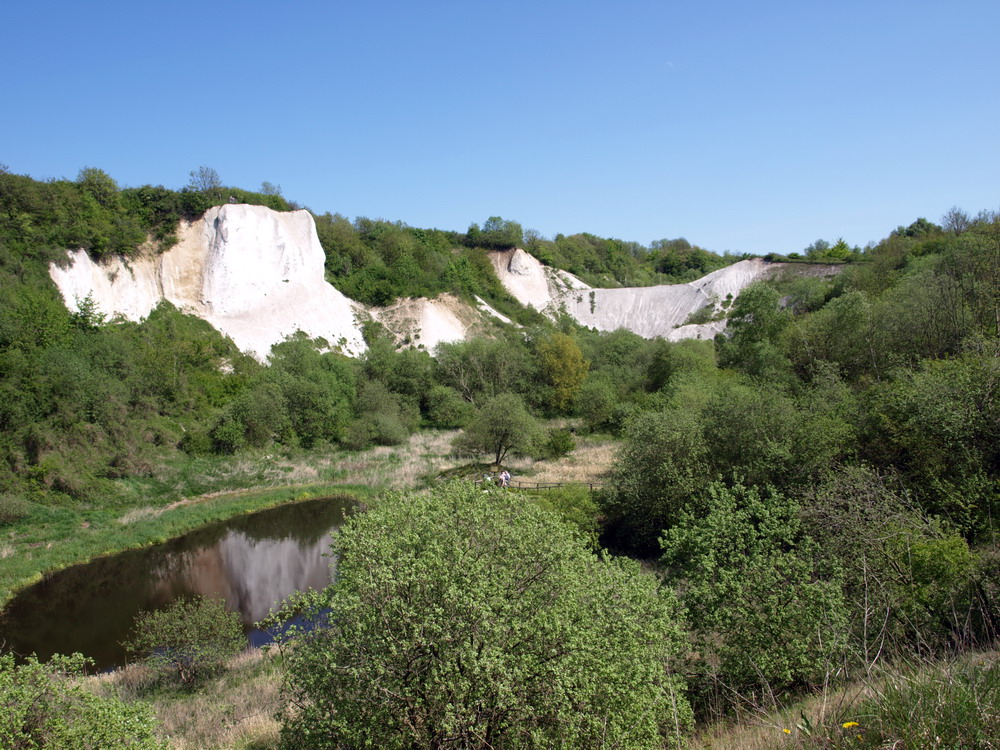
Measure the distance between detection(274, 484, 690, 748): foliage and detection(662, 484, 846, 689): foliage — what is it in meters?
1.88

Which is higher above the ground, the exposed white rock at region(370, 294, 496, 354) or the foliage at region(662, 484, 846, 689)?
the exposed white rock at region(370, 294, 496, 354)

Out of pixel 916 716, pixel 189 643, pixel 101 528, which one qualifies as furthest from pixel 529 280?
pixel 916 716

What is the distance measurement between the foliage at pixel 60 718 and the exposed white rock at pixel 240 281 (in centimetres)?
2989

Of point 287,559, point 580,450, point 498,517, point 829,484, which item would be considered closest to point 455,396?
point 580,450

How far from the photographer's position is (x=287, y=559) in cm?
1838

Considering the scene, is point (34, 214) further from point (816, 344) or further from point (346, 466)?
point (816, 344)

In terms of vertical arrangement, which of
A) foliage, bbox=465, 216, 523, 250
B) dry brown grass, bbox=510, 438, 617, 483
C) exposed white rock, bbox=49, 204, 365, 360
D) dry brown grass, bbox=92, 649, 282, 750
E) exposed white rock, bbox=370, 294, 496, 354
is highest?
foliage, bbox=465, 216, 523, 250

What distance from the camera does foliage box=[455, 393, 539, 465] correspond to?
83.1 feet

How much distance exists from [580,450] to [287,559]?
1569 centimetres

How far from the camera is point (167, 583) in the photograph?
16.6 m

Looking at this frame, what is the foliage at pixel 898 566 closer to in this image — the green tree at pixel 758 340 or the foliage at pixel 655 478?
the foliage at pixel 655 478

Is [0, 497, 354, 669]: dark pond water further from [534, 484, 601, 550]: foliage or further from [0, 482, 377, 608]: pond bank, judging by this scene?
[534, 484, 601, 550]: foliage

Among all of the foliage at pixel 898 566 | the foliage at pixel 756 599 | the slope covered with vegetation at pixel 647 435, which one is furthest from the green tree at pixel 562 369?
the foliage at pixel 756 599

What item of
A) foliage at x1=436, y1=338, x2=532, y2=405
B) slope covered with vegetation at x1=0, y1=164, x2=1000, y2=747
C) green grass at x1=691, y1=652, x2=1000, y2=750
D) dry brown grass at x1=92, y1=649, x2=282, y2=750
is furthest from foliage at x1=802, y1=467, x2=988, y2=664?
foliage at x1=436, y1=338, x2=532, y2=405
